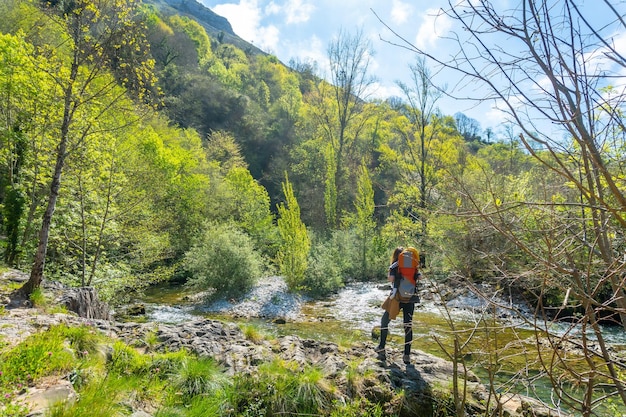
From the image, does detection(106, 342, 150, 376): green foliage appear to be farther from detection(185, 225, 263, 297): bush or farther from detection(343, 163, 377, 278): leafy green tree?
detection(343, 163, 377, 278): leafy green tree

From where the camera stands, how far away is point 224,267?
520 inches

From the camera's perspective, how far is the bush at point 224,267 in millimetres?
13117

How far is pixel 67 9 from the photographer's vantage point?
604cm

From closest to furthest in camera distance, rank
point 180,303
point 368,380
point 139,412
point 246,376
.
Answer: point 139,412 → point 246,376 → point 368,380 → point 180,303

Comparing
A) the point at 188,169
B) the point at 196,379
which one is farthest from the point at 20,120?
the point at 188,169

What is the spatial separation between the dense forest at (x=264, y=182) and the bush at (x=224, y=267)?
0.27 ft

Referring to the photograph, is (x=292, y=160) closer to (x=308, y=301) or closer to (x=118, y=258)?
(x=308, y=301)

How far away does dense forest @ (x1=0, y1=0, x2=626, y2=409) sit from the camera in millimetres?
1325

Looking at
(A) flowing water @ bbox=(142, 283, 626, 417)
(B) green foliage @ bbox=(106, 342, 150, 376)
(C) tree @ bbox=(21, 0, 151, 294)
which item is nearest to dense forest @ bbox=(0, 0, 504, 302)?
(C) tree @ bbox=(21, 0, 151, 294)

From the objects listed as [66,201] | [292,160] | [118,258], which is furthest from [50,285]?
[292,160]

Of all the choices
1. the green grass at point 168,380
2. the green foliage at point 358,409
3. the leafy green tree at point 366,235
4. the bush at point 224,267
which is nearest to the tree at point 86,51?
the green grass at point 168,380

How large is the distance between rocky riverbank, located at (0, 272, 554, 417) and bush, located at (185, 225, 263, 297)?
6.96 meters

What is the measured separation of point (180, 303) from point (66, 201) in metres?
5.90

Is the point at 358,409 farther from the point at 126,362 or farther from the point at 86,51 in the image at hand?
the point at 86,51
